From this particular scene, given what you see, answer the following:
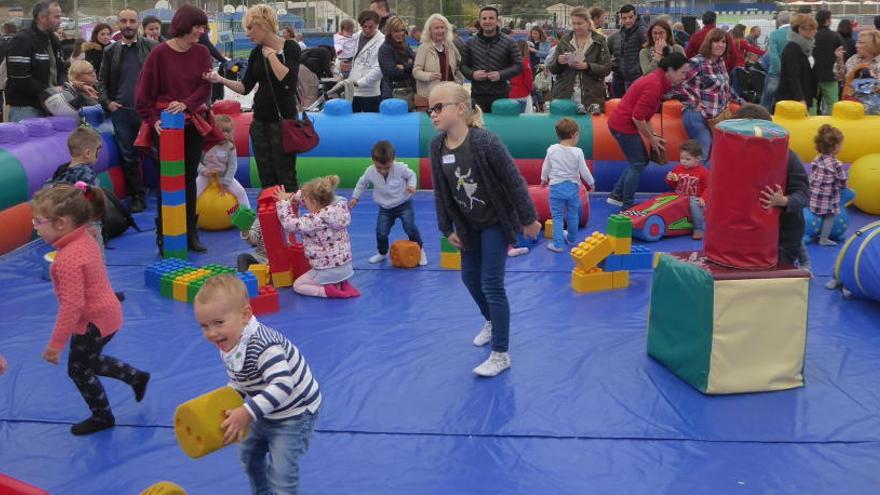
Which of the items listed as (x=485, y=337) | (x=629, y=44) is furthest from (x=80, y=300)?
(x=629, y=44)

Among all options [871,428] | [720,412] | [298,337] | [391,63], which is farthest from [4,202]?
[871,428]

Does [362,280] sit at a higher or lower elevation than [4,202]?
Result: lower

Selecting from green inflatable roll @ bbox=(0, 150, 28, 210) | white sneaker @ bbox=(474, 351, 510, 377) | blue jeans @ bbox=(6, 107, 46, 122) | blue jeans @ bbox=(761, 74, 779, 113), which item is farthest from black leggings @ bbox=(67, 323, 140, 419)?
blue jeans @ bbox=(761, 74, 779, 113)

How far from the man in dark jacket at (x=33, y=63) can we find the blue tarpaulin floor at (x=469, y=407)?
2.73 m

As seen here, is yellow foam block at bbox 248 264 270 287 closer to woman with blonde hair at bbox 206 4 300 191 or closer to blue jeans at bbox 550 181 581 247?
woman with blonde hair at bbox 206 4 300 191

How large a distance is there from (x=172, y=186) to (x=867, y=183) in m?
5.86

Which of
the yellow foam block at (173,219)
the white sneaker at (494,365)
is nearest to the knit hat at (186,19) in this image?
the yellow foam block at (173,219)

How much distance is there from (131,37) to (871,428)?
21.8ft

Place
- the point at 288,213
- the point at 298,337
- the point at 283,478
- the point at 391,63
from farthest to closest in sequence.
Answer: the point at 391,63 < the point at 288,213 < the point at 298,337 < the point at 283,478

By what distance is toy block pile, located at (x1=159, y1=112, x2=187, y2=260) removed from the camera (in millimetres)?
6922

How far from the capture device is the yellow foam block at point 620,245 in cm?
659

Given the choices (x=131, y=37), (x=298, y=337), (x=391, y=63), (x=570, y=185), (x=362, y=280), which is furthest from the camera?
(x=391, y=63)

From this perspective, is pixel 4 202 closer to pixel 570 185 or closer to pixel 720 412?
pixel 570 185

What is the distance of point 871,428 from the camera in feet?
14.6
